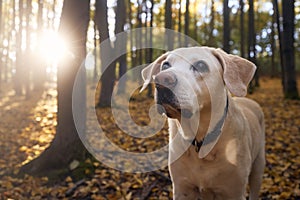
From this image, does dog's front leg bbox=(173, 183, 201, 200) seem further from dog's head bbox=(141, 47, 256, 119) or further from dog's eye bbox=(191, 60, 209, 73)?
dog's eye bbox=(191, 60, 209, 73)

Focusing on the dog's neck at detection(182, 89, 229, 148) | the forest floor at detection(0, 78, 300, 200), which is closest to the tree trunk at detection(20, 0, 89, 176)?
the forest floor at detection(0, 78, 300, 200)

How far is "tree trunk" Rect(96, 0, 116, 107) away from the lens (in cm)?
1022

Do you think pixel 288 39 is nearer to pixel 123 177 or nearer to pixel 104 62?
pixel 104 62

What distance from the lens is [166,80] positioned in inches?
97.0

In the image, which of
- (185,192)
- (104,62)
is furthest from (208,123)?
(104,62)

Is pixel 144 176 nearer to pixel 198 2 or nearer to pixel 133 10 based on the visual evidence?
pixel 133 10

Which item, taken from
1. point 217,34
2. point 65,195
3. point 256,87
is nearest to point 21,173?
point 65,195

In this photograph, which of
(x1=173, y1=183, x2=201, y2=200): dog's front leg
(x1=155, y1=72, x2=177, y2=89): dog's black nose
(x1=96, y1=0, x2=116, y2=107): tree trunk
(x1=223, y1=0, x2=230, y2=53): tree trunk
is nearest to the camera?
(x1=155, y1=72, x2=177, y2=89): dog's black nose

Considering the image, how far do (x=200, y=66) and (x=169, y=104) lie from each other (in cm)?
52

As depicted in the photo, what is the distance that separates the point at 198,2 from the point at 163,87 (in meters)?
27.6

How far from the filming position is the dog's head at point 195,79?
2.52 metres

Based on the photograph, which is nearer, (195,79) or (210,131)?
(195,79)

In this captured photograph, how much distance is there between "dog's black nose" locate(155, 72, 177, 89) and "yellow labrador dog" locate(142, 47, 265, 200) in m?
0.25

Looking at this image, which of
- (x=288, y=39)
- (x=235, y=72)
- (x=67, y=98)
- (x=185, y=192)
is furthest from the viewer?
(x=288, y=39)
